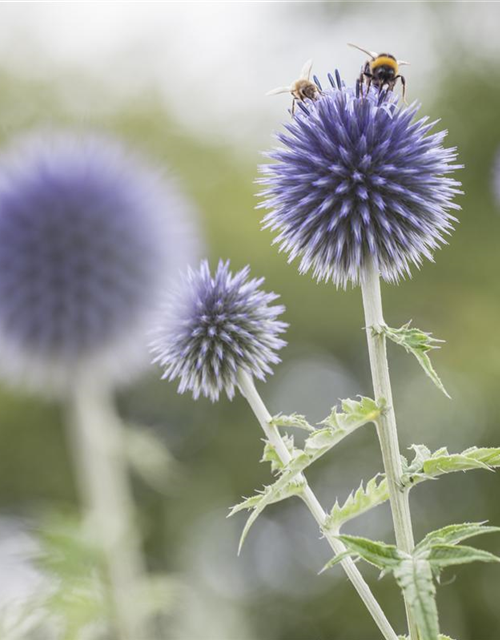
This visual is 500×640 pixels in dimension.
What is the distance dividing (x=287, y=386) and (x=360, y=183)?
832cm

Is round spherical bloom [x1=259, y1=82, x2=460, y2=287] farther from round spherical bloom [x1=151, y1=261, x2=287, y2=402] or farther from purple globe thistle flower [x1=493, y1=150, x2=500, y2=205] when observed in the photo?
purple globe thistle flower [x1=493, y1=150, x2=500, y2=205]

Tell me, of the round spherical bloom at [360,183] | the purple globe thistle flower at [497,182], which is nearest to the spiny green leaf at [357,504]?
the round spherical bloom at [360,183]

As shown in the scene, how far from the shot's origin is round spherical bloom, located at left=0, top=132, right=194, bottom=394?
2957mm

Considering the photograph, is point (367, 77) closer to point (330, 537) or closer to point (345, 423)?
point (345, 423)

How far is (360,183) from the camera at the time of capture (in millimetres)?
1654

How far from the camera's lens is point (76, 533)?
2543 mm

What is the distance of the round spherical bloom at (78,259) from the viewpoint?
2.96 m

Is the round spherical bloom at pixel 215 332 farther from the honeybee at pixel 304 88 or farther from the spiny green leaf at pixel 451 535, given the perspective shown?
the spiny green leaf at pixel 451 535

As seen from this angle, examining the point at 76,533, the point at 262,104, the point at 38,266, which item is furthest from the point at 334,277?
the point at 262,104

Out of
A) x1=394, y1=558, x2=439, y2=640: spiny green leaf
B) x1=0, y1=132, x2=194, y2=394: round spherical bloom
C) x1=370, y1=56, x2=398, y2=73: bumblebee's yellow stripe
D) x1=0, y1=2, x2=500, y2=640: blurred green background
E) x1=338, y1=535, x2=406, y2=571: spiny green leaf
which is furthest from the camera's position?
x1=0, y1=2, x2=500, y2=640: blurred green background

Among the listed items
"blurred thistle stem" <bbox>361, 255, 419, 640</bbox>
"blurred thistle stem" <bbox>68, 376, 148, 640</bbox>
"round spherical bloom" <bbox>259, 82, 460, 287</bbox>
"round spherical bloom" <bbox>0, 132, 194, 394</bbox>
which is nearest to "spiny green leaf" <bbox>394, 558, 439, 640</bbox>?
"blurred thistle stem" <bbox>361, 255, 419, 640</bbox>

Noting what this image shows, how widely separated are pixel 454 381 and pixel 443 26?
5711 mm

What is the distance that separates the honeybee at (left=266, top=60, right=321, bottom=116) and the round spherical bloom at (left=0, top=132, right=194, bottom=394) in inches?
56.2

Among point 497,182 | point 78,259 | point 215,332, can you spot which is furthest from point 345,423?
point 497,182
